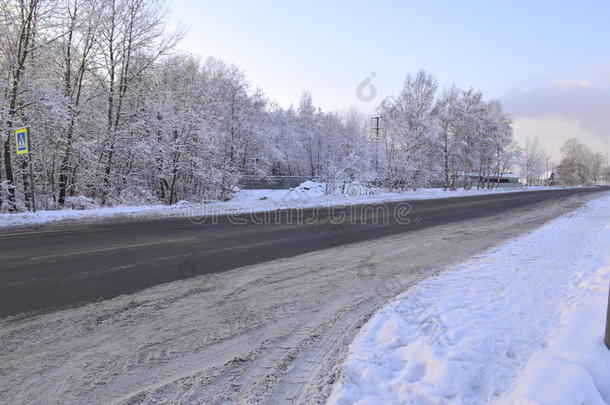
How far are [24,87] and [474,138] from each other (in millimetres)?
50249

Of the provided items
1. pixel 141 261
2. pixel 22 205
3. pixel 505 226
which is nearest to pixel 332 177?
pixel 505 226

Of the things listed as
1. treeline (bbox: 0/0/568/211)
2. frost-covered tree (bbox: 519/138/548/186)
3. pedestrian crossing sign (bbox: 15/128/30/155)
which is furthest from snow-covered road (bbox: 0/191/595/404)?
frost-covered tree (bbox: 519/138/548/186)

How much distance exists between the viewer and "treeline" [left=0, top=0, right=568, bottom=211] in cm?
1545

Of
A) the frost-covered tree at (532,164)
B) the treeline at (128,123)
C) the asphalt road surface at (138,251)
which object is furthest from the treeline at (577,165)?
the asphalt road surface at (138,251)

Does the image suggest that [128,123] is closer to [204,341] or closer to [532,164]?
[204,341]

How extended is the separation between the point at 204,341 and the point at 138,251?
184 inches

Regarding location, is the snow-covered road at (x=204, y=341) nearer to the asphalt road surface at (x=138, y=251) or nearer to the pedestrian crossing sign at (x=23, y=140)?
the asphalt road surface at (x=138, y=251)

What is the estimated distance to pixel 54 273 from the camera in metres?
5.58

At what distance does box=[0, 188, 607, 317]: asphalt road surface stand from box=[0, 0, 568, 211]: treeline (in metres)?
8.82

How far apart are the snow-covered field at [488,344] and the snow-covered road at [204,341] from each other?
324mm

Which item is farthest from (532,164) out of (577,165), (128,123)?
(128,123)

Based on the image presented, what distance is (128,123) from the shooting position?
2041cm

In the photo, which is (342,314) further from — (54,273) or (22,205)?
(22,205)

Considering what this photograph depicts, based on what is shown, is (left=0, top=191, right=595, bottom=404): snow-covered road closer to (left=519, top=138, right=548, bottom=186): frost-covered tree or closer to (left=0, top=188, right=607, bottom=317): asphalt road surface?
(left=0, top=188, right=607, bottom=317): asphalt road surface
